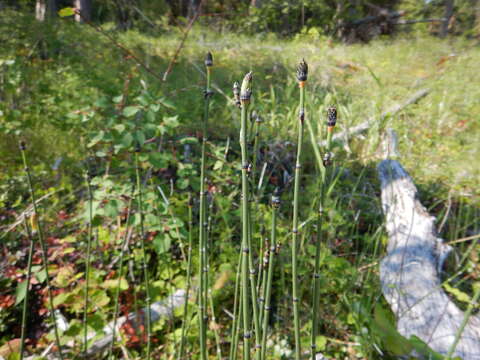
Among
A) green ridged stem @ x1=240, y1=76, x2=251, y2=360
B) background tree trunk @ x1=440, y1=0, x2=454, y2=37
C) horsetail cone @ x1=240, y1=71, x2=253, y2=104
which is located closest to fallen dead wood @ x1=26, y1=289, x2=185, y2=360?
green ridged stem @ x1=240, y1=76, x2=251, y2=360

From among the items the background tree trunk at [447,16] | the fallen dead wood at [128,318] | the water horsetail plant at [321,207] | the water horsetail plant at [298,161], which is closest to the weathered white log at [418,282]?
the water horsetail plant at [321,207]

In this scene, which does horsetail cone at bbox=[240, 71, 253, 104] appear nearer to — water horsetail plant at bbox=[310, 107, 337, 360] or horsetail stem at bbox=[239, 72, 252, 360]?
horsetail stem at bbox=[239, 72, 252, 360]

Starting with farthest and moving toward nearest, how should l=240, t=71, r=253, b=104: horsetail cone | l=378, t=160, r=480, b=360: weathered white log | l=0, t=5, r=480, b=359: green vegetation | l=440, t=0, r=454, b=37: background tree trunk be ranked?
l=440, t=0, r=454, b=37: background tree trunk → l=378, t=160, r=480, b=360: weathered white log → l=0, t=5, r=480, b=359: green vegetation → l=240, t=71, r=253, b=104: horsetail cone

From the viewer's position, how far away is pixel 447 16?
6.43 meters

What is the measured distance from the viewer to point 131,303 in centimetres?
121

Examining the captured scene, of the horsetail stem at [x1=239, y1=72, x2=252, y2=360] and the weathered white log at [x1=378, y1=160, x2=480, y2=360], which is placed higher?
the horsetail stem at [x1=239, y1=72, x2=252, y2=360]

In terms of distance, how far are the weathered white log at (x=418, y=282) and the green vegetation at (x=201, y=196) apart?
0.30 ft

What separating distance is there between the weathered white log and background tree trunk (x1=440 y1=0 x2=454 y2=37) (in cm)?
641

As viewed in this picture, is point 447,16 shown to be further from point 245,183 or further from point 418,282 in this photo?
point 245,183

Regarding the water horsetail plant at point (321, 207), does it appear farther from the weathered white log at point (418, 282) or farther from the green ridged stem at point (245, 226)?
the weathered white log at point (418, 282)

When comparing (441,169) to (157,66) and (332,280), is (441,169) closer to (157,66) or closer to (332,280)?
(332,280)

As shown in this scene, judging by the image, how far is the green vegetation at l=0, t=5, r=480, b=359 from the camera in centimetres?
93

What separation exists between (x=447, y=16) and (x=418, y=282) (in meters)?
7.53

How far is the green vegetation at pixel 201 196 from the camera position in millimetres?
930
